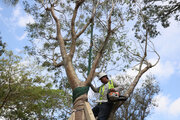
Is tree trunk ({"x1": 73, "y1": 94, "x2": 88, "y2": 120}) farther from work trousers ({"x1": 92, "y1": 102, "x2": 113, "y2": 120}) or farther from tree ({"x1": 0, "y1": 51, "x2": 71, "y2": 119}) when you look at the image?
tree ({"x1": 0, "y1": 51, "x2": 71, "y2": 119})

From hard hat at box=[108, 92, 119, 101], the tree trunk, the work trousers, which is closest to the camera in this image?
the tree trunk

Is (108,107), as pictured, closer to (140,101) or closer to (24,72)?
(24,72)

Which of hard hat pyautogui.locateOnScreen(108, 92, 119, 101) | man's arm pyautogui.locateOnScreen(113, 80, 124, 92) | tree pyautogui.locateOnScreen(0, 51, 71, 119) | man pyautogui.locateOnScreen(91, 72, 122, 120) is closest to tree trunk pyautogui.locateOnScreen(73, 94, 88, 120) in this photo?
man pyautogui.locateOnScreen(91, 72, 122, 120)

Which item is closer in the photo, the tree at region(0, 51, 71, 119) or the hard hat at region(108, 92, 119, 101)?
the hard hat at region(108, 92, 119, 101)

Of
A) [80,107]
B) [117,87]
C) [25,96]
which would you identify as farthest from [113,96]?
[25,96]

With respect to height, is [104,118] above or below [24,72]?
below

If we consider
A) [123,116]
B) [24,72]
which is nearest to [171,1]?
[123,116]

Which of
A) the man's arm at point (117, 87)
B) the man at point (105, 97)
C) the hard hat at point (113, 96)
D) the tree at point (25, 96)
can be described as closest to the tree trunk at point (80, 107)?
the man at point (105, 97)

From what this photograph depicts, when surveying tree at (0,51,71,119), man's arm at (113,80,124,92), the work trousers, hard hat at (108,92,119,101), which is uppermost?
tree at (0,51,71,119)

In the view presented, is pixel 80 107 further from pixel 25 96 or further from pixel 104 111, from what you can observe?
pixel 25 96

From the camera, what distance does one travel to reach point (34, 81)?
11.2 metres

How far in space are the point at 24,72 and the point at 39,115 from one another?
2.99 m

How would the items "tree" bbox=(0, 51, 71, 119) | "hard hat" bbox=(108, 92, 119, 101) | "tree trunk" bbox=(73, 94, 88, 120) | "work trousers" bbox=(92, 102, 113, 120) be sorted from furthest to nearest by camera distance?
"tree" bbox=(0, 51, 71, 119) < "work trousers" bbox=(92, 102, 113, 120) < "hard hat" bbox=(108, 92, 119, 101) < "tree trunk" bbox=(73, 94, 88, 120)

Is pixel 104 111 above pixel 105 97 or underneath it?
underneath
